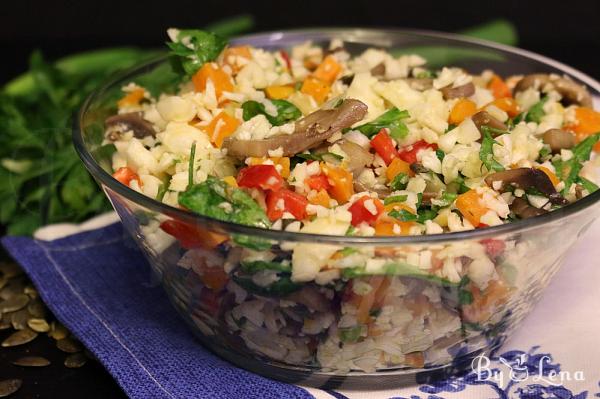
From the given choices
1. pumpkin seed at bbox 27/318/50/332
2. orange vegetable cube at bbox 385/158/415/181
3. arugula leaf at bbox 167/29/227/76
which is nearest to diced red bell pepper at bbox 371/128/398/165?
orange vegetable cube at bbox 385/158/415/181

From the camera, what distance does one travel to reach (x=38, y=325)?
2.84 meters

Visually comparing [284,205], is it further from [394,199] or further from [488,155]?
[488,155]

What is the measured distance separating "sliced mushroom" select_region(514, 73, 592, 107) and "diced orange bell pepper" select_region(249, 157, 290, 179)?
99cm

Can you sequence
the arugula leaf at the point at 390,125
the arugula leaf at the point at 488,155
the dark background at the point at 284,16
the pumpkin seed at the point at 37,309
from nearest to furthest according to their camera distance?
the arugula leaf at the point at 488,155 < the arugula leaf at the point at 390,125 < the pumpkin seed at the point at 37,309 < the dark background at the point at 284,16

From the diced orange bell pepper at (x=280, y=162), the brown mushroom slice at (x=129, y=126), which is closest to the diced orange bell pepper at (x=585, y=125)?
the diced orange bell pepper at (x=280, y=162)

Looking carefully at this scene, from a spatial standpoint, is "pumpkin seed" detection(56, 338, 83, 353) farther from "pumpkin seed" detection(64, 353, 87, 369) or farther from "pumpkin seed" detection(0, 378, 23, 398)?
"pumpkin seed" detection(0, 378, 23, 398)

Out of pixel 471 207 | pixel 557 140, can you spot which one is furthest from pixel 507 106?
pixel 471 207

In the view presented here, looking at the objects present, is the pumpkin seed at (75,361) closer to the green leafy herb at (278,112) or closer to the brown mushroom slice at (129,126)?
the brown mushroom slice at (129,126)

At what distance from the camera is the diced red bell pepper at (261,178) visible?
7.11 feet

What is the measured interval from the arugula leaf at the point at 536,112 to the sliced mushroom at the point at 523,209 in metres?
0.55

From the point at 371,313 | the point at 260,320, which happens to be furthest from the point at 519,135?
the point at 260,320

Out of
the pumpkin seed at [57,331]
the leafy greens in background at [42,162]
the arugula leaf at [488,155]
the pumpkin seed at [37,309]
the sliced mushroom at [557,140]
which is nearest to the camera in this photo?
the arugula leaf at [488,155]

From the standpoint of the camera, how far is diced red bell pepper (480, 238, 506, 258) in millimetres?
2031

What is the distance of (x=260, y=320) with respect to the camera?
2.23 m
